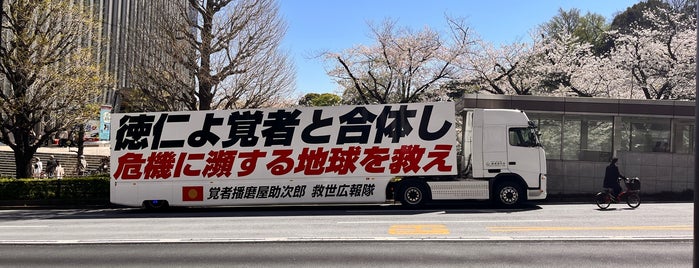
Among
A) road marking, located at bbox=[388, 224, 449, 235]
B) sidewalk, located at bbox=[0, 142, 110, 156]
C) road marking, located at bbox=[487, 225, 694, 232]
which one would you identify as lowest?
road marking, located at bbox=[388, 224, 449, 235]

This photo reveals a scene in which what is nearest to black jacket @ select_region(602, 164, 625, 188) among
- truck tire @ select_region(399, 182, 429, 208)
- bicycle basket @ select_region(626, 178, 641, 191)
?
bicycle basket @ select_region(626, 178, 641, 191)

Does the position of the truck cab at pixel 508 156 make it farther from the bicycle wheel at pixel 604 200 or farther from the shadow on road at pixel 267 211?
the bicycle wheel at pixel 604 200

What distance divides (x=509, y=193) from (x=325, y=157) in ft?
18.5

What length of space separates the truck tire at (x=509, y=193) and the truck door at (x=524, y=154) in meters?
0.36

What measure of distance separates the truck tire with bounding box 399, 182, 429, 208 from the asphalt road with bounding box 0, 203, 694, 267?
1.16 ft

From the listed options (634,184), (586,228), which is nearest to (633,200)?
(634,184)

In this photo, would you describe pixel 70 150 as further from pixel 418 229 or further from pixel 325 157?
pixel 418 229

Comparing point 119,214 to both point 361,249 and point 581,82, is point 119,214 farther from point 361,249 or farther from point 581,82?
point 581,82

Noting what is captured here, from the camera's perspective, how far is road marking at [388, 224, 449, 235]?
36.3 feet

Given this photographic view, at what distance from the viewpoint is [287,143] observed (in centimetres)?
1650

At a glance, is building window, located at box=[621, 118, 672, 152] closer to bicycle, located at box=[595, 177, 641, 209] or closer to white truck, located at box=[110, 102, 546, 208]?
bicycle, located at box=[595, 177, 641, 209]

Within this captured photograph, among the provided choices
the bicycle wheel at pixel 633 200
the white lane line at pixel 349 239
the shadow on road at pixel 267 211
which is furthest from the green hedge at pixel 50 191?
the bicycle wheel at pixel 633 200

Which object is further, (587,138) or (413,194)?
(587,138)

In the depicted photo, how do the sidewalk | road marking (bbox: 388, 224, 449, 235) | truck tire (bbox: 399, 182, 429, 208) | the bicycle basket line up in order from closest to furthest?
1. road marking (bbox: 388, 224, 449, 235)
2. the bicycle basket
3. truck tire (bbox: 399, 182, 429, 208)
4. the sidewalk
